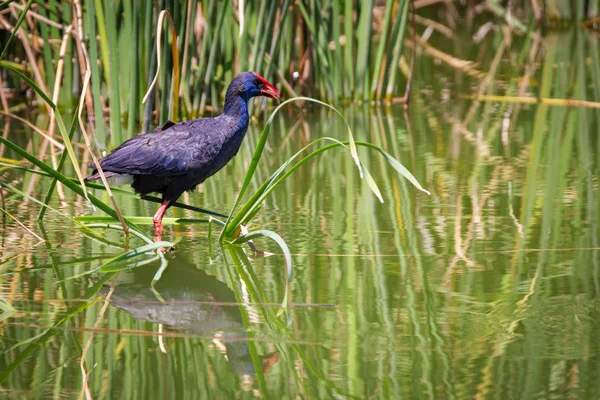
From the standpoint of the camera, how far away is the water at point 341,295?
8.44 feet

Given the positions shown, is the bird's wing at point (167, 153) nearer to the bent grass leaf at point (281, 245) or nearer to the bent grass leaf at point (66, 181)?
the bent grass leaf at point (66, 181)

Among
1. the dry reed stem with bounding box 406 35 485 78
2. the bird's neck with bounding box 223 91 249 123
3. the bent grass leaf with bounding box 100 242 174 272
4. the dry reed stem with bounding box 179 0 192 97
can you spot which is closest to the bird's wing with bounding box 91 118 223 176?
the bird's neck with bounding box 223 91 249 123

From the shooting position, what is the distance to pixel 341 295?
3250 millimetres

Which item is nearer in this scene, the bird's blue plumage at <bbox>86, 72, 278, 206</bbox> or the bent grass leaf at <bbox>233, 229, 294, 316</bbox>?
the bent grass leaf at <bbox>233, 229, 294, 316</bbox>

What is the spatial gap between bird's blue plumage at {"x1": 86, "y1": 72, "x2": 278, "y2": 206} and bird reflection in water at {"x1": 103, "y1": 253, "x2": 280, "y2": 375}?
489 millimetres

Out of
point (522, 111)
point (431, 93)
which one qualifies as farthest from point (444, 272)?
point (431, 93)

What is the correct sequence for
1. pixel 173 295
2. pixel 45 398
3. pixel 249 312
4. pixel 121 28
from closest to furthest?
pixel 45 398 → pixel 249 312 → pixel 173 295 → pixel 121 28

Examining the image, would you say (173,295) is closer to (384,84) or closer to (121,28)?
(121,28)

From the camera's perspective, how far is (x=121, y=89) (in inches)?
241

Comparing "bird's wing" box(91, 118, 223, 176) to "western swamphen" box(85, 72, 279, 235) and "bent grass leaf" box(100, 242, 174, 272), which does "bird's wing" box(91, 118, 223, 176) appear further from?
"bent grass leaf" box(100, 242, 174, 272)

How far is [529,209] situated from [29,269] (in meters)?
2.23

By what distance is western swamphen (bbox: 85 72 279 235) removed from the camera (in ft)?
13.3

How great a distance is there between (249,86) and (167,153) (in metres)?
0.61

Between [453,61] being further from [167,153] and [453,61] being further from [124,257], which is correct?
[124,257]
